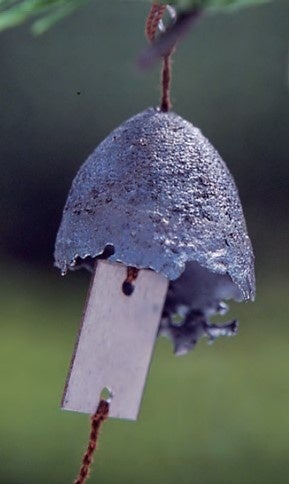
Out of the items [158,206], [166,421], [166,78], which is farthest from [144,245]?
[166,421]

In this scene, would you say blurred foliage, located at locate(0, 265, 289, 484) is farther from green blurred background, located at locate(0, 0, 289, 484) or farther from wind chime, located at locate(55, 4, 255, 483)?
wind chime, located at locate(55, 4, 255, 483)

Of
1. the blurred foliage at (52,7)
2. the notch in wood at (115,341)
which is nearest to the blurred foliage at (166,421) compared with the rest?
the notch in wood at (115,341)

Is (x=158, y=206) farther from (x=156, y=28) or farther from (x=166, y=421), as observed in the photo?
(x=166, y=421)

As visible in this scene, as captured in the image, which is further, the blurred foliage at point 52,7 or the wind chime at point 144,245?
the wind chime at point 144,245

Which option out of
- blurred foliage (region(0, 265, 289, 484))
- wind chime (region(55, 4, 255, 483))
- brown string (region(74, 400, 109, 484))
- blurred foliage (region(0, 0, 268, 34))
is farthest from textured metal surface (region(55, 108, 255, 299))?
blurred foliage (region(0, 265, 289, 484))

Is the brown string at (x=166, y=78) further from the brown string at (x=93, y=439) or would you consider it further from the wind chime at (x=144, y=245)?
the brown string at (x=93, y=439)

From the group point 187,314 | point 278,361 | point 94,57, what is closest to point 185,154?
point 187,314
